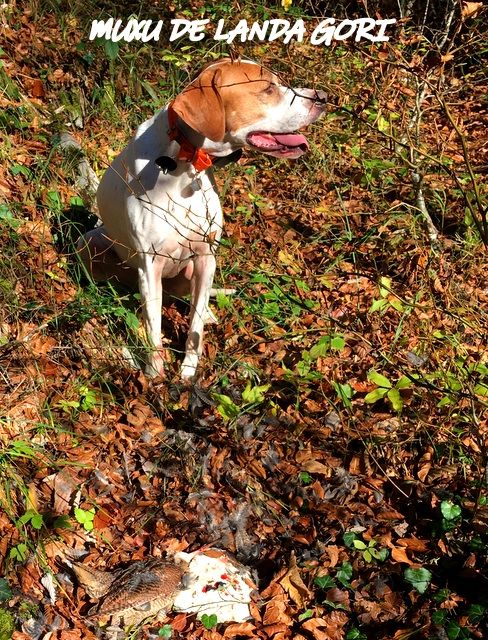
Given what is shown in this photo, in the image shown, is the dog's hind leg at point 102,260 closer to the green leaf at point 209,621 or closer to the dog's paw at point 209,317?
the dog's paw at point 209,317

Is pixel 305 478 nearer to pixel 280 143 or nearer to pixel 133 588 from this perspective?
pixel 133 588

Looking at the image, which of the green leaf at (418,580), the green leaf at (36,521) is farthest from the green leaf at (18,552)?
the green leaf at (418,580)

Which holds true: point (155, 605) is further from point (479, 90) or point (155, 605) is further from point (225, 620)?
point (479, 90)

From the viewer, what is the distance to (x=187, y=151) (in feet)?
10.8

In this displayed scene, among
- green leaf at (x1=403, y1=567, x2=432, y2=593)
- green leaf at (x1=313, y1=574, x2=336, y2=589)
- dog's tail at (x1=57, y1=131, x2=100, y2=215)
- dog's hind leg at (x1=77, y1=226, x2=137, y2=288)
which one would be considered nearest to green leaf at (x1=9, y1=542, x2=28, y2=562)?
green leaf at (x1=313, y1=574, x2=336, y2=589)

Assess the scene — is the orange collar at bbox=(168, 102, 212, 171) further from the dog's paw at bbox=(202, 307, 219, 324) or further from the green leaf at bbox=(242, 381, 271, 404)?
the green leaf at bbox=(242, 381, 271, 404)

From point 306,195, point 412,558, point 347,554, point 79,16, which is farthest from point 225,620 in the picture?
point 79,16

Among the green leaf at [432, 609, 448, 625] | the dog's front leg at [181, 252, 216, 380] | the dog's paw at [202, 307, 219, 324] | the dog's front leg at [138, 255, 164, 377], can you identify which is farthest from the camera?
the dog's paw at [202, 307, 219, 324]

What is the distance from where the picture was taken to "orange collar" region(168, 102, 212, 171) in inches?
129

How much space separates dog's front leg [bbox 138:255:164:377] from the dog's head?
66 centimetres

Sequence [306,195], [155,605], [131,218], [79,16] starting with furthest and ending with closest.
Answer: [79,16], [306,195], [131,218], [155,605]

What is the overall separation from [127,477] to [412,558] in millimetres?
1226

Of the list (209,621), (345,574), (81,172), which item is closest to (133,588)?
(209,621)

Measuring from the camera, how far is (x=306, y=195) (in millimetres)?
5070
